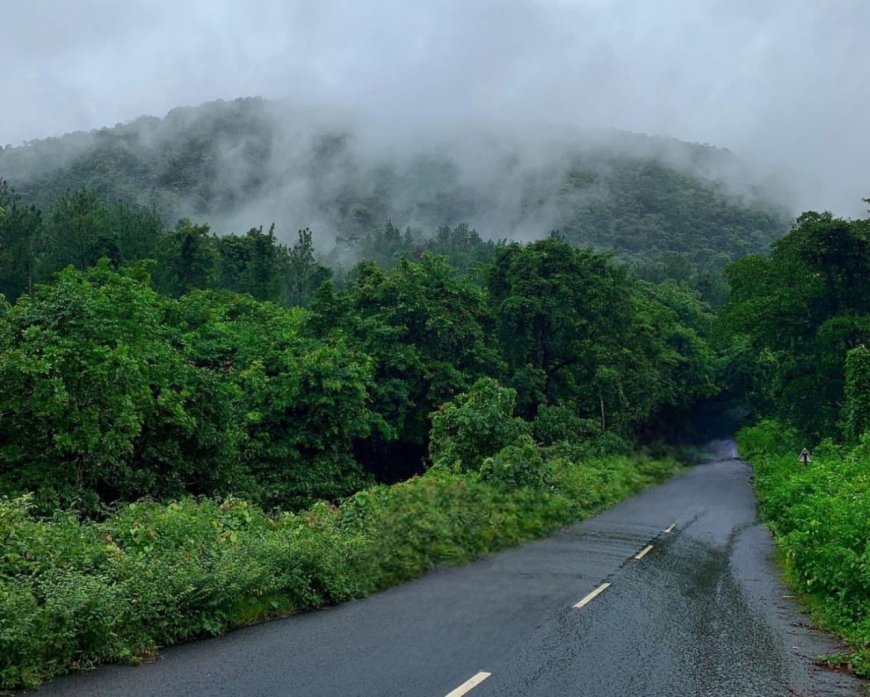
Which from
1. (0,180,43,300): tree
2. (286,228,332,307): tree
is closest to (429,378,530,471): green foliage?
(0,180,43,300): tree

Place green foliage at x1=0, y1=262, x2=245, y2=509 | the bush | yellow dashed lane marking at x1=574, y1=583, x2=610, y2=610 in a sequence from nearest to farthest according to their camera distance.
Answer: yellow dashed lane marking at x1=574, y1=583, x2=610, y2=610, green foliage at x1=0, y1=262, x2=245, y2=509, the bush

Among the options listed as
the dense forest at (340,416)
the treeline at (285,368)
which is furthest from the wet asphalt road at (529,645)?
the treeline at (285,368)

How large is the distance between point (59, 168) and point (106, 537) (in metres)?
211

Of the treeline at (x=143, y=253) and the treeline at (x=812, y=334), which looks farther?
the treeline at (x=143, y=253)

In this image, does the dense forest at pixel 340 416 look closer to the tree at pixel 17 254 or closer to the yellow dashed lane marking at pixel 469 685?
Result: the tree at pixel 17 254

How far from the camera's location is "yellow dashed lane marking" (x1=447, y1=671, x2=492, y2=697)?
253 inches

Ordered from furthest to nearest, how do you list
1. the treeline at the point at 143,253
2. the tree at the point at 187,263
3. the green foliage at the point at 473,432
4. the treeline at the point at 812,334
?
the tree at the point at 187,263 → the treeline at the point at 143,253 → the treeline at the point at 812,334 → the green foliage at the point at 473,432

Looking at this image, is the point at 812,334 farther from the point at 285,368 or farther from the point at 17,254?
the point at 17,254

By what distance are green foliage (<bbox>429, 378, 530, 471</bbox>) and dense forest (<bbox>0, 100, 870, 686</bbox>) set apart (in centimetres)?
12

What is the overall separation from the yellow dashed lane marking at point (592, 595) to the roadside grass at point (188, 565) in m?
3.03

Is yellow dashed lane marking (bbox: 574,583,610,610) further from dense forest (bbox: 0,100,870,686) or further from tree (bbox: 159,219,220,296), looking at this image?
tree (bbox: 159,219,220,296)

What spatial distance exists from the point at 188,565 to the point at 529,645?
4086mm

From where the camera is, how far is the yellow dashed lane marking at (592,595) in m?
10.1

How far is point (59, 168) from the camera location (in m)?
191
